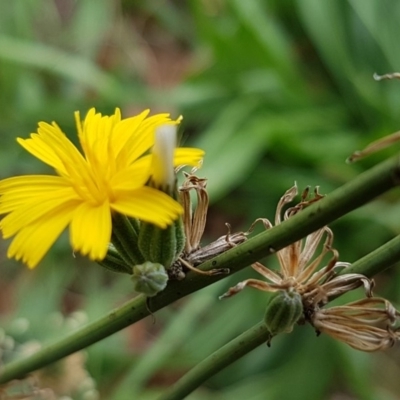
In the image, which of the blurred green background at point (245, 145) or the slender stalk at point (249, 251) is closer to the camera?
the slender stalk at point (249, 251)

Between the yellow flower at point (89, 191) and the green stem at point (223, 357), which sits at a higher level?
the yellow flower at point (89, 191)

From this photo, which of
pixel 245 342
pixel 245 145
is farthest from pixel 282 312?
pixel 245 145

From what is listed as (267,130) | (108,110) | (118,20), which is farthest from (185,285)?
(118,20)

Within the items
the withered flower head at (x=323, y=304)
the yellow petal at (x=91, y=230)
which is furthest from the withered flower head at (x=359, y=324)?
the yellow petal at (x=91, y=230)

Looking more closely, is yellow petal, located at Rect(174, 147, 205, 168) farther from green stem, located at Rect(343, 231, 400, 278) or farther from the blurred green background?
the blurred green background

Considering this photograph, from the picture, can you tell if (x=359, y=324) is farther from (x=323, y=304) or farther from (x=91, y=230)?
(x=91, y=230)

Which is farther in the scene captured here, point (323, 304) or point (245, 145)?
point (245, 145)

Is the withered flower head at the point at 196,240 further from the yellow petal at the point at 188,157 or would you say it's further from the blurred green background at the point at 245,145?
the blurred green background at the point at 245,145

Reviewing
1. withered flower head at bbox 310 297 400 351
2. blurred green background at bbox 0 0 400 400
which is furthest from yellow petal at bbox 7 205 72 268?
blurred green background at bbox 0 0 400 400
